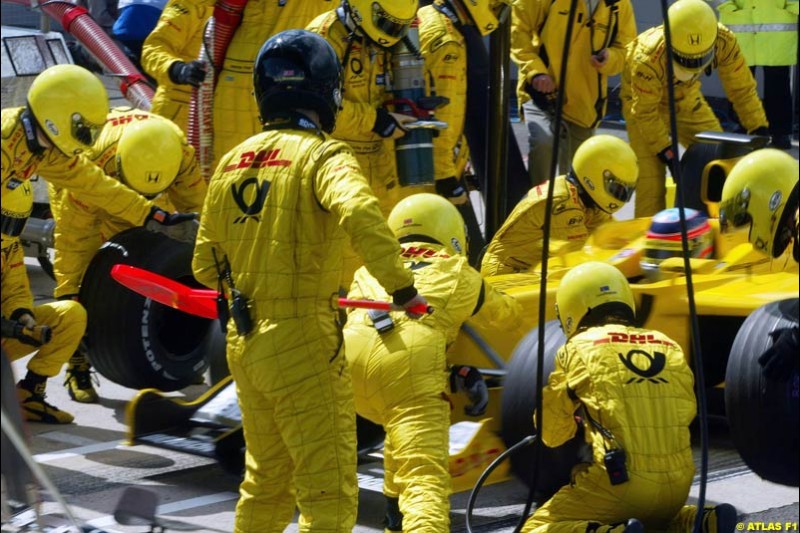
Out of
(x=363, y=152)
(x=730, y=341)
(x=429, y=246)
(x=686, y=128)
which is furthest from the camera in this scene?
(x=686, y=128)

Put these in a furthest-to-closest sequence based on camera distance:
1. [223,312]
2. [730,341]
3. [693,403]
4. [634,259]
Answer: [634,259] → [730,341] → [693,403] → [223,312]

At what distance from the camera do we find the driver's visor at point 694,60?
880 cm

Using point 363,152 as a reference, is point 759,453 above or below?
below

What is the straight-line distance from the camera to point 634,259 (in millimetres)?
7012

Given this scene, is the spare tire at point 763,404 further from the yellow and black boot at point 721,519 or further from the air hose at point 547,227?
the air hose at point 547,227

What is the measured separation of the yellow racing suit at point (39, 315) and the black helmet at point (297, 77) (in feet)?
7.40

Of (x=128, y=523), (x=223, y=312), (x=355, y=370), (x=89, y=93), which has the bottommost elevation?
(x=128, y=523)

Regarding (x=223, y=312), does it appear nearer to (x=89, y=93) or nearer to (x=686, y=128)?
(x=89, y=93)

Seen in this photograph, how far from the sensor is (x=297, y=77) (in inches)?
189

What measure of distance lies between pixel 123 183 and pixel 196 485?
161 centimetres

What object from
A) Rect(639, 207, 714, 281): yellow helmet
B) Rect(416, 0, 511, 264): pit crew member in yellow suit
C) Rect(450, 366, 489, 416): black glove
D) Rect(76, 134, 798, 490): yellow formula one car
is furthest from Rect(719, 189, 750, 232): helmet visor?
Rect(416, 0, 511, 264): pit crew member in yellow suit

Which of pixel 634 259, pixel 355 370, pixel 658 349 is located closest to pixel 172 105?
pixel 634 259

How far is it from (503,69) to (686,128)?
130cm

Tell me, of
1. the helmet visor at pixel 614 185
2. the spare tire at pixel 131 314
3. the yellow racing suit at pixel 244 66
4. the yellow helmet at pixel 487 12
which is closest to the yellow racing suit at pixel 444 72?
the yellow helmet at pixel 487 12
